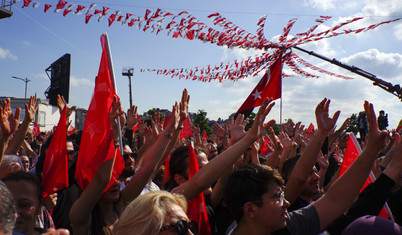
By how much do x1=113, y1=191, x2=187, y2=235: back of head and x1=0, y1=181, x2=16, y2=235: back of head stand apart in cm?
80

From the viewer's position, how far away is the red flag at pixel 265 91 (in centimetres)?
827

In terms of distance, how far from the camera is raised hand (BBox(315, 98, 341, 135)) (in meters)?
2.85

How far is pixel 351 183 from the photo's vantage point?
2.54 meters

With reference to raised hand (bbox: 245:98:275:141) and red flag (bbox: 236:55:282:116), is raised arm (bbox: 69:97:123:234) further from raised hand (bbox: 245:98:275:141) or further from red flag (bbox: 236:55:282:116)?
red flag (bbox: 236:55:282:116)

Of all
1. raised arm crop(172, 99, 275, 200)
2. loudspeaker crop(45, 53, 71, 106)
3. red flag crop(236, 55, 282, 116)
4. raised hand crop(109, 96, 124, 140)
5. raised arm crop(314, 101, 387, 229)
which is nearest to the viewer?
raised arm crop(314, 101, 387, 229)

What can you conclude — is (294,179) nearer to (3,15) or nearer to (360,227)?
(360,227)

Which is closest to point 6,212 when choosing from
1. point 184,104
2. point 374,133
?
point 374,133

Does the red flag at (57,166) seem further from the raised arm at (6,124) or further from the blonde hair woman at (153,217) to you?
the blonde hair woman at (153,217)

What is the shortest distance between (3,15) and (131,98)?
1264 centimetres

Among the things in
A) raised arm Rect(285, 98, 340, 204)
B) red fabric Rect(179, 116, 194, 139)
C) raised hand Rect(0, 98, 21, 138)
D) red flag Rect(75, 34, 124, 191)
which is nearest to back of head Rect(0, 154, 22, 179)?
raised hand Rect(0, 98, 21, 138)

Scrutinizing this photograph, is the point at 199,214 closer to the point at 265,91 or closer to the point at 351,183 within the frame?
the point at 351,183

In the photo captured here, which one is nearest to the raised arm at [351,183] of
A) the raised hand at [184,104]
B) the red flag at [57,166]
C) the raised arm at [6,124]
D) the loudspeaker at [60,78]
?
the raised hand at [184,104]

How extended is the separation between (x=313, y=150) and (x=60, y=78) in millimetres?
12746

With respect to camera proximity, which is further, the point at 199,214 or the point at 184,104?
the point at 184,104
